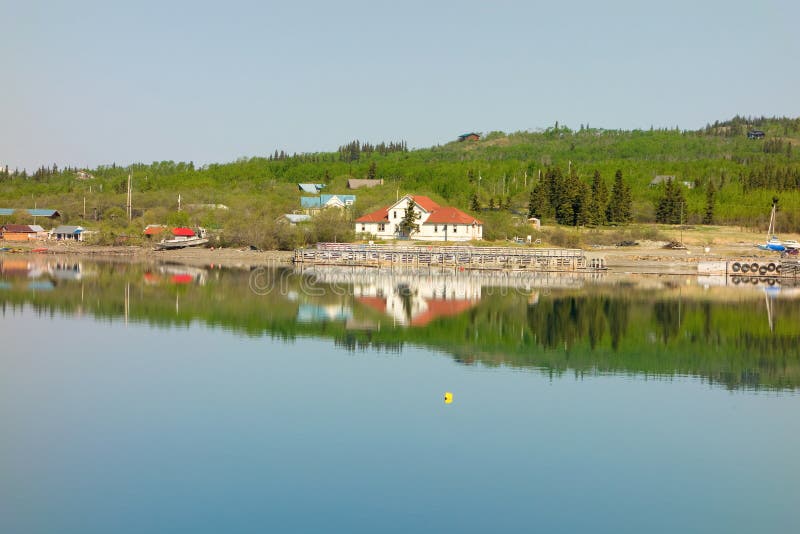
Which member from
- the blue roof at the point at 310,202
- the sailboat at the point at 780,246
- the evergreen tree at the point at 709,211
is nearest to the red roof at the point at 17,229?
the blue roof at the point at 310,202

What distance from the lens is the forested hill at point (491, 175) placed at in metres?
88.0

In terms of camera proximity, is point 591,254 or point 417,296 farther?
point 591,254

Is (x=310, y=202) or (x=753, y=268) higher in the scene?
(x=310, y=202)

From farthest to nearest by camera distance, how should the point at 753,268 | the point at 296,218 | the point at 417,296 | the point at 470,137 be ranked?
the point at 470,137, the point at 296,218, the point at 753,268, the point at 417,296

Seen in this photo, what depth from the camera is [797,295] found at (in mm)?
46438

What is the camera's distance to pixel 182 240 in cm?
7944

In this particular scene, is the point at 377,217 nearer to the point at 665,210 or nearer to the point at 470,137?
the point at 665,210

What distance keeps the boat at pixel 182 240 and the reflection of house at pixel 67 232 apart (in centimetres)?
1170

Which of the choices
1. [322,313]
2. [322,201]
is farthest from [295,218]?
[322,313]

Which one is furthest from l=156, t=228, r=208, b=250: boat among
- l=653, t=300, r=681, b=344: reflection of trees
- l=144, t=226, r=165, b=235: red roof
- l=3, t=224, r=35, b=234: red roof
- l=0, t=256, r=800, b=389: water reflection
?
l=653, t=300, r=681, b=344: reflection of trees

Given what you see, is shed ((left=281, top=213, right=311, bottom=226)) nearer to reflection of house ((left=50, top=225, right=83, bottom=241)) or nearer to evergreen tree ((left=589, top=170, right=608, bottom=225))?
reflection of house ((left=50, top=225, right=83, bottom=241))

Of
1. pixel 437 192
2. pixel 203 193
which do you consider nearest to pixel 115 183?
pixel 203 193

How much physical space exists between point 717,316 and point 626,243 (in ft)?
112

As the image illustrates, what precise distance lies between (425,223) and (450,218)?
201 centimetres
